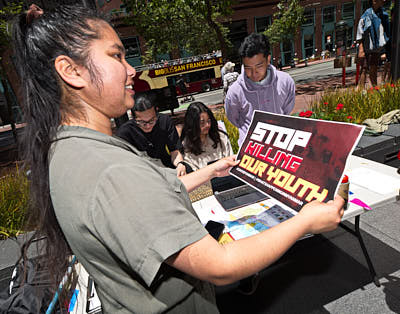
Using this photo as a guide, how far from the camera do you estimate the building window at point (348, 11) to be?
31.8 m

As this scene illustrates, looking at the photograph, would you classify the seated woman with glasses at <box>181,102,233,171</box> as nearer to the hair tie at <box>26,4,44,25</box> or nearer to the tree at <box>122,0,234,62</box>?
the hair tie at <box>26,4,44,25</box>

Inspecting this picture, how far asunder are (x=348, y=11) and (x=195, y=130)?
4056 cm

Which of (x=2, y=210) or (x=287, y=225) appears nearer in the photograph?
(x=287, y=225)

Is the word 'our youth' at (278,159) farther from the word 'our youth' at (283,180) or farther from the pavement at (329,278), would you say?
the pavement at (329,278)

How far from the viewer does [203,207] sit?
1911 mm

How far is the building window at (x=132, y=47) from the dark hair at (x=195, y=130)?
26093 millimetres

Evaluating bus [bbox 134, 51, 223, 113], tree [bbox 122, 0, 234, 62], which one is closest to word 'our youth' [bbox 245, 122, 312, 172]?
tree [bbox 122, 0, 234, 62]

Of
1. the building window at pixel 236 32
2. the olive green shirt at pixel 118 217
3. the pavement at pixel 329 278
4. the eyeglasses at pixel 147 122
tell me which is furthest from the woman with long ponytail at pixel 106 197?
the building window at pixel 236 32

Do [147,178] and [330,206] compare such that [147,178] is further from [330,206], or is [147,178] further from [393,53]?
[393,53]

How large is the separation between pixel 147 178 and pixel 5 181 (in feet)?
13.9

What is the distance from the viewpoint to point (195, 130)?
3484mm

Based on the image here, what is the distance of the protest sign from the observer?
3.33ft

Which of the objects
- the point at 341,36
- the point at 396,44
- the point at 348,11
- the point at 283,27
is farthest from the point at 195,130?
the point at 348,11

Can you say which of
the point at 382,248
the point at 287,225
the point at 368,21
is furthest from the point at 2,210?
the point at 368,21
